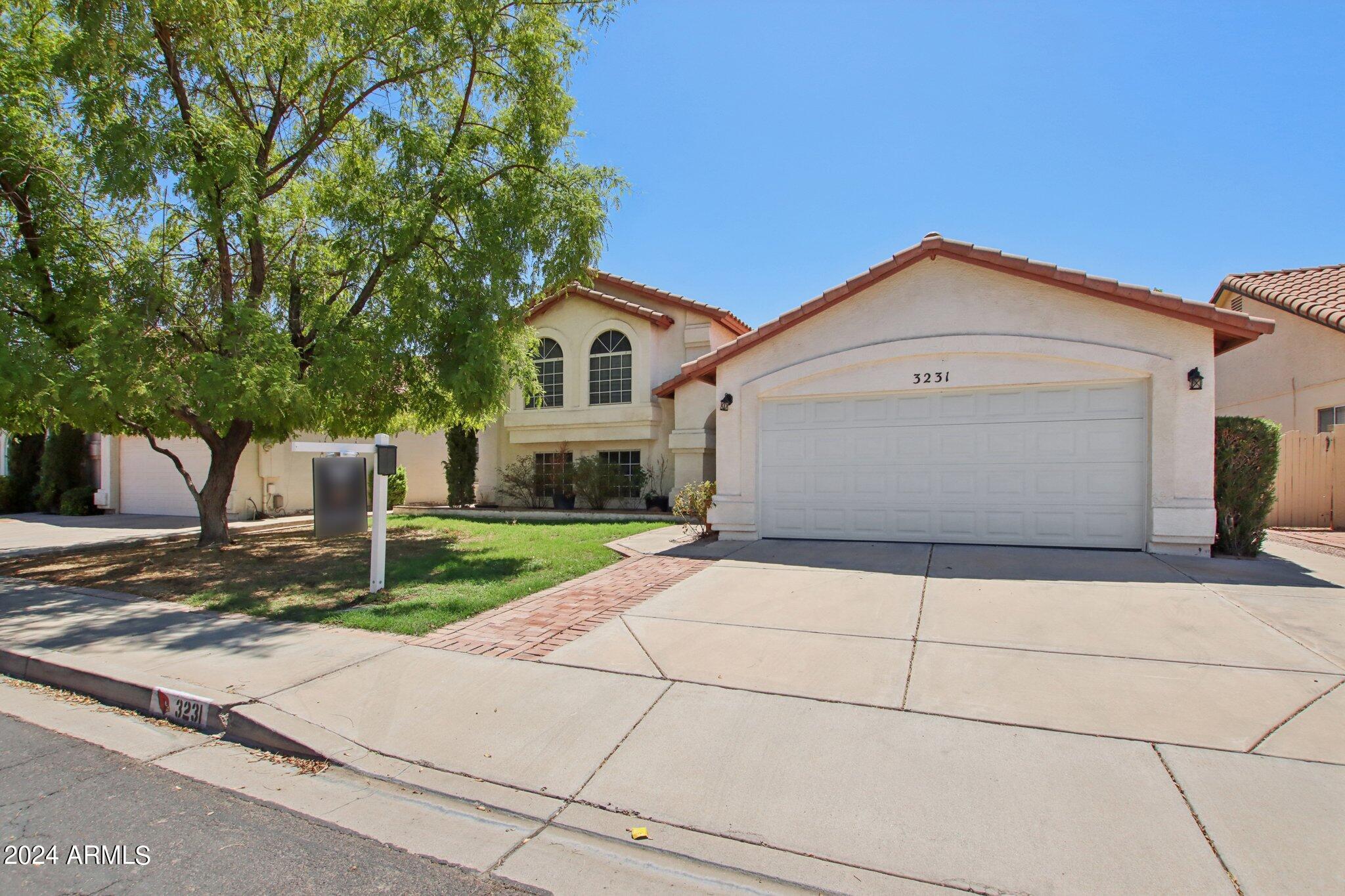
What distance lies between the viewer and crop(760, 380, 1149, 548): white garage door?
31.9 feet

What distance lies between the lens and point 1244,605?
664cm

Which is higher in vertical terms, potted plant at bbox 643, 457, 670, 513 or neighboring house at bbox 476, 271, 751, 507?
neighboring house at bbox 476, 271, 751, 507

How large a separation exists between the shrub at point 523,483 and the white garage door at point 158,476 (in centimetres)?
810

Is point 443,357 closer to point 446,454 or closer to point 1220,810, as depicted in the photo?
point 1220,810

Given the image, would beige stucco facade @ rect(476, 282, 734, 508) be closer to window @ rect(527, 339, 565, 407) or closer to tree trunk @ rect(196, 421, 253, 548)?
window @ rect(527, 339, 565, 407)

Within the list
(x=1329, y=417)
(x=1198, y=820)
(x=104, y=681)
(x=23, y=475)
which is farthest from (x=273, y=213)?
(x=1329, y=417)

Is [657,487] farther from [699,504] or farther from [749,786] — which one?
[749,786]

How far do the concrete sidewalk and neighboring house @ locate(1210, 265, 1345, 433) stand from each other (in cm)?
1345

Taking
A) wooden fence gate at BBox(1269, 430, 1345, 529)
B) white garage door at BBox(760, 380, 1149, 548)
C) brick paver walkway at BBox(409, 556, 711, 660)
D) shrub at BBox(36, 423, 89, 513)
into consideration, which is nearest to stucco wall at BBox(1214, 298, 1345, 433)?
wooden fence gate at BBox(1269, 430, 1345, 529)

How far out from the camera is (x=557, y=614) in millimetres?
7105

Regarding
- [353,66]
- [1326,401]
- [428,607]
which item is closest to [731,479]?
[428,607]

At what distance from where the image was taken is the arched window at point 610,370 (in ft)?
62.8

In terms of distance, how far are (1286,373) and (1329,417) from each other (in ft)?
4.89

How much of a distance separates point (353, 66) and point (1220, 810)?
42.8 ft
